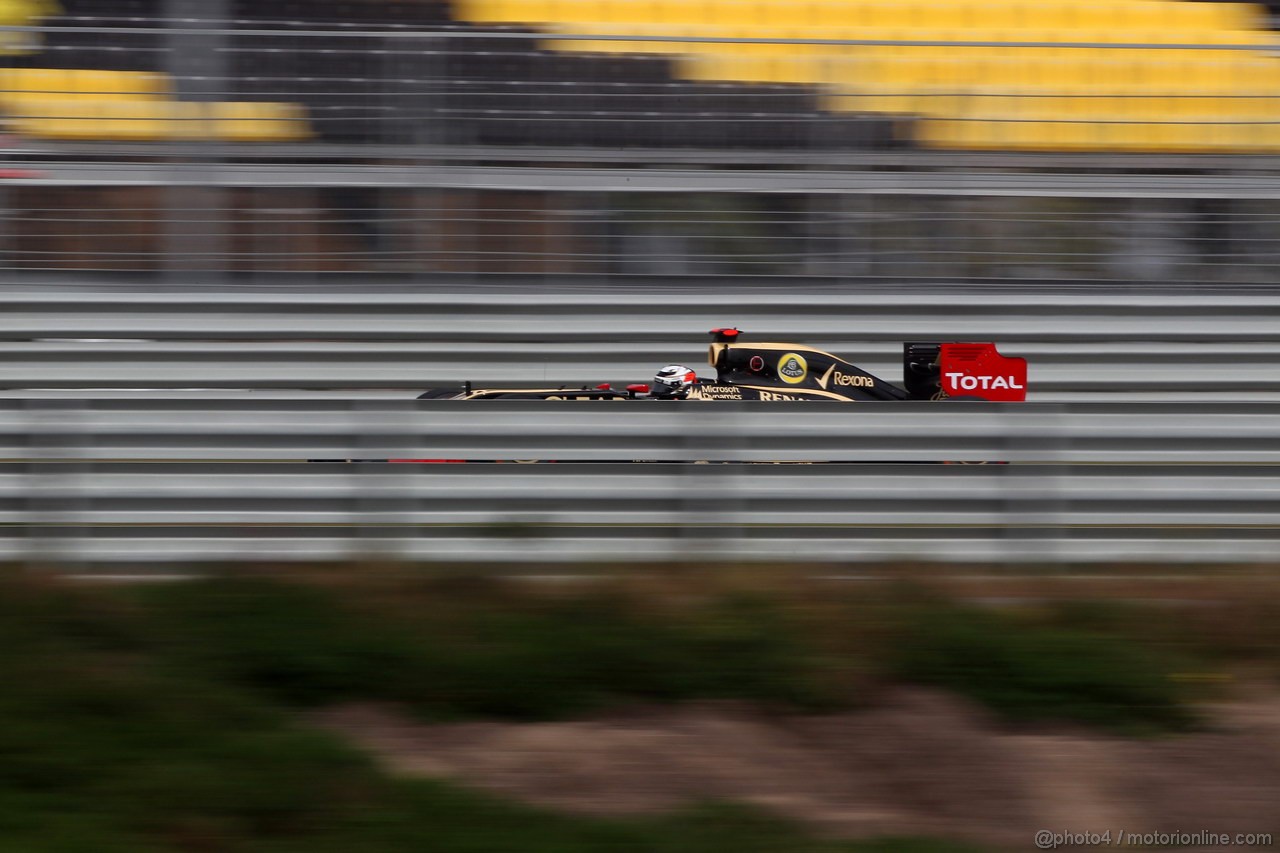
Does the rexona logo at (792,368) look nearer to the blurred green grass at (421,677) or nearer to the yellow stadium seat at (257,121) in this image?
the blurred green grass at (421,677)

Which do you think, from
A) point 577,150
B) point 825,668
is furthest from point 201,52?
point 825,668

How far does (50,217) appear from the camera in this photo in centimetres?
681

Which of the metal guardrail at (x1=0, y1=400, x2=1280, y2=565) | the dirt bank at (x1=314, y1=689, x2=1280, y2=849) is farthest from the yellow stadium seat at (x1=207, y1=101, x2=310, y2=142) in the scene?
the dirt bank at (x1=314, y1=689, x2=1280, y2=849)

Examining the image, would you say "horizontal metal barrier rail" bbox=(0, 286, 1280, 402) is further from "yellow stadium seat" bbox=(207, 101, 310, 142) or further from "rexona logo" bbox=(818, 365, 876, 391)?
"yellow stadium seat" bbox=(207, 101, 310, 142)

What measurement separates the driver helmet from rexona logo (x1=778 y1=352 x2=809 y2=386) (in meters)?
0.63

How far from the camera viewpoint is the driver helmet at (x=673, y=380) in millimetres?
7376

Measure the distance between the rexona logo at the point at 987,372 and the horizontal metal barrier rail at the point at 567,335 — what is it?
1.35 feet

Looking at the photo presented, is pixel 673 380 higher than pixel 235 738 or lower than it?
higher

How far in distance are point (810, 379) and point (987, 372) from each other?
1.95m

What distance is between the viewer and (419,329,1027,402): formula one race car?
20.6 ft

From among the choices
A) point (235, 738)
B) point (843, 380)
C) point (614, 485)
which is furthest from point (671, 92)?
point (235, 738)

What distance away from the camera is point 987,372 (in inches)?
247

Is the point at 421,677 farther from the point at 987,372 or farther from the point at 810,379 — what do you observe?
the point at 810,379

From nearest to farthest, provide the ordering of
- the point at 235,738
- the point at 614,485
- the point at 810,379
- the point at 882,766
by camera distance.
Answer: the point at 235,738, the point at 882,766, the point at 614,485, the point at 810,379
